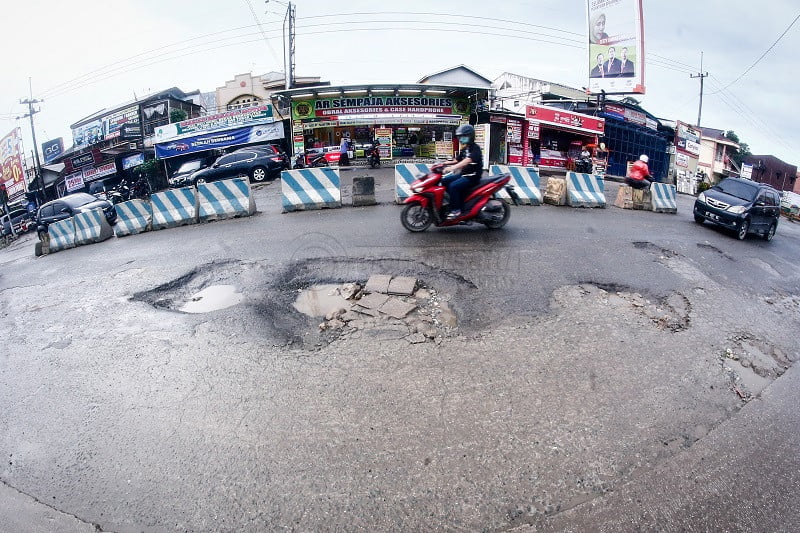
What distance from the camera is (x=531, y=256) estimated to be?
25.6 ft

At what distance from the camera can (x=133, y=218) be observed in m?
12.8

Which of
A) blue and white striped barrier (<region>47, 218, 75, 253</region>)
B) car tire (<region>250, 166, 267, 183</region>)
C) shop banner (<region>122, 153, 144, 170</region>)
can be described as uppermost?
shop banner (<region>122, 153, 144, 170</region>)

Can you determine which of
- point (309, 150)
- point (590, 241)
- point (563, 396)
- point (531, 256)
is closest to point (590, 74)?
point (309, 150)

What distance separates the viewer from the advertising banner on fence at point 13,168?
3141 cm

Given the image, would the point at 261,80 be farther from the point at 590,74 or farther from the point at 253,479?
the point at 253,479

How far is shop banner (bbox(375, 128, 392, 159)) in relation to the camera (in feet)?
89.2

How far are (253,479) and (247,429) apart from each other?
60cm

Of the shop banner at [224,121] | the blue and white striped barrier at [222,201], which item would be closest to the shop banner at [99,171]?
the shop banner at [224,121]

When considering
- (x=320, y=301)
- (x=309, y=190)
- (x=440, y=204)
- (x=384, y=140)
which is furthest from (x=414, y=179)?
(x=384, y=140)

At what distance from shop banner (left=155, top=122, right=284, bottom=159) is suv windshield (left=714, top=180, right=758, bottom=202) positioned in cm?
2301

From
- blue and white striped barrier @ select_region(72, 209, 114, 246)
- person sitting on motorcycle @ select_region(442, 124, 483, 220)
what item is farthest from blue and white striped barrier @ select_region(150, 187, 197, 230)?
person sitting on motorcycle @ select_region(442, 124, 483, 220)

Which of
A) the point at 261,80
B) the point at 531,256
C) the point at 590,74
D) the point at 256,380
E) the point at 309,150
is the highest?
the point at 261,80

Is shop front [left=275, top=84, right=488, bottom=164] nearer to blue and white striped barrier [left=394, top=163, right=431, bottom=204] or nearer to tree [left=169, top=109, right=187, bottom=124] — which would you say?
tree [left=169, top=109, right=187, bottom=124]

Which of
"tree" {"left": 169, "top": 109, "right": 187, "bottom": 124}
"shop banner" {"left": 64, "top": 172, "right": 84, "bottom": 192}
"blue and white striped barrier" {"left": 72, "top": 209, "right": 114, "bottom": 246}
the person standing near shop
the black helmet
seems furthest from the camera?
"shop banner" {"left": 64, "top": 172, "right": 84, "bottom": 192}
